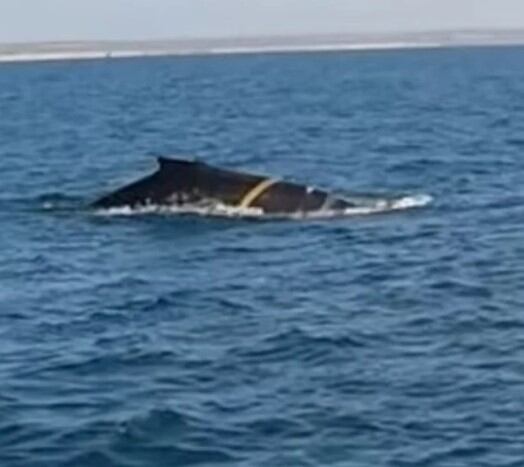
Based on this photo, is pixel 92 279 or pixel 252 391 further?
pixel 92 279

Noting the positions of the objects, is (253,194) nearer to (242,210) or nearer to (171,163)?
(242,210)

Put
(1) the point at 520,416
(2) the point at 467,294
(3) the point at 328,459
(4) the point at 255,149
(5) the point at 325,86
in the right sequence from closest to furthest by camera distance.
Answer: (3) the point at 328,459 → (1) the point at 520,416 → (2) the point at 467,294 → (4) the point at 255,149 → (5) the point at 325,86

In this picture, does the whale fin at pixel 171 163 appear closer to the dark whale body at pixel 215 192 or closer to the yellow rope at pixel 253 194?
the dark whale body at pixel 215 192

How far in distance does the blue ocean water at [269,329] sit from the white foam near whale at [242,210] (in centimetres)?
60

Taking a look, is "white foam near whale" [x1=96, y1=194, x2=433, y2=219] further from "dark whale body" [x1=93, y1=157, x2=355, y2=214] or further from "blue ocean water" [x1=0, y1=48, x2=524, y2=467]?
"blue ocean water" [x1=0, y1=48, x2=524, y2=467]

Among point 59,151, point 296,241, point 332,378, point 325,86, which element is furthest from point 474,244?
point 325,86

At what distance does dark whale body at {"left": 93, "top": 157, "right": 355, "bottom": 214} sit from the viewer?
36.1 metres

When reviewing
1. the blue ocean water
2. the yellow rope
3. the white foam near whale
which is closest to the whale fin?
the white foam near whale

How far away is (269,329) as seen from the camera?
2344 centimetres

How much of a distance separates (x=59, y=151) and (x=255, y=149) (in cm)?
715

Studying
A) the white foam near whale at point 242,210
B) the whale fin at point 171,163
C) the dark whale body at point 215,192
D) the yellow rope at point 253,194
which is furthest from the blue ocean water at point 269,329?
the yellow rope at point 253,194

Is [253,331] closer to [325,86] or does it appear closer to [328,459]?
[328,459]

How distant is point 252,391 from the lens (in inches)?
788

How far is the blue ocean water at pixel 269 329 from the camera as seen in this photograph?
59.6 ft
